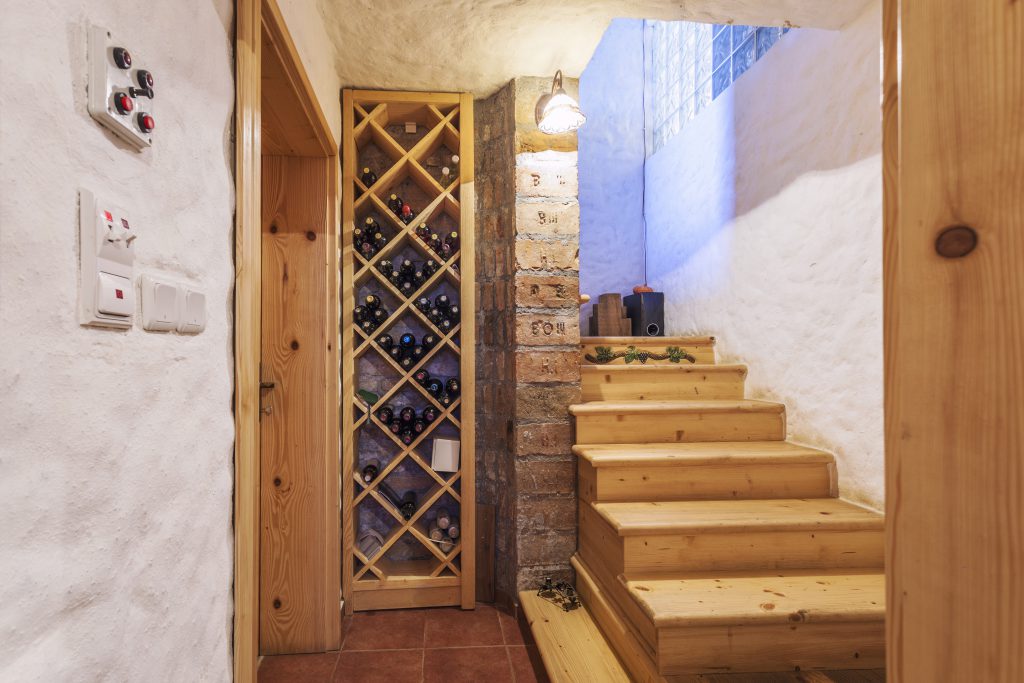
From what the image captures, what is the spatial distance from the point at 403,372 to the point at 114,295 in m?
1.64

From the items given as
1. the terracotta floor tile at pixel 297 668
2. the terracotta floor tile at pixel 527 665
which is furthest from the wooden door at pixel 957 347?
the terracotta floor tile at pixel 297 668

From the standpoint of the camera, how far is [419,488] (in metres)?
2.37

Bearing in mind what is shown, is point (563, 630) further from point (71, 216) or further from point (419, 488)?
point (71, 216)

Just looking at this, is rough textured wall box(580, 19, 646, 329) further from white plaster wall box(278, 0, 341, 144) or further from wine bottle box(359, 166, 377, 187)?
white plaster wall box(278, 0, 341, 144)

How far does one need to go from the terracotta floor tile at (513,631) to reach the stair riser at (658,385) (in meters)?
1.02

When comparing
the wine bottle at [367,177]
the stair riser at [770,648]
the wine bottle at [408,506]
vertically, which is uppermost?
the wine bottle at [367,177]

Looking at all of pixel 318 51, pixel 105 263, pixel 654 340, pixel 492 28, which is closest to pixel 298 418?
pixel 318 51

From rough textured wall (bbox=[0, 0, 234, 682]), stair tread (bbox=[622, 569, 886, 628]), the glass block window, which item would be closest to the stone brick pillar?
stair tread (bbox=[622, 569, 886, 628])

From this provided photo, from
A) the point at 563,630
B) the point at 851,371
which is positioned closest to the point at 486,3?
the point at 851,371

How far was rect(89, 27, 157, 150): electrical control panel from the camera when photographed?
53 centimetres

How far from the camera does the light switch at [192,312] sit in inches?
28.2

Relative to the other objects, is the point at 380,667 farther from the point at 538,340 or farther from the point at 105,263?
the point at 105,263

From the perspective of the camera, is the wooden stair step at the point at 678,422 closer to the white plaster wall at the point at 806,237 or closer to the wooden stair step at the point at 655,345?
the white plaster wall at the point at 806,237

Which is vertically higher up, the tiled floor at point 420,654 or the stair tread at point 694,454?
the stair tread at point 694,454
